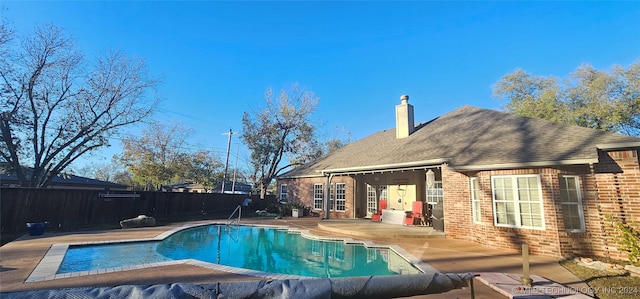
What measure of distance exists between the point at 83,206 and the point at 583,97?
111 ft

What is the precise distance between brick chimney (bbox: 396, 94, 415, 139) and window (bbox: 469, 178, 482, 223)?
704 centimetres

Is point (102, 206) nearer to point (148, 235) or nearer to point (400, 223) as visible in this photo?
point (148, 235)

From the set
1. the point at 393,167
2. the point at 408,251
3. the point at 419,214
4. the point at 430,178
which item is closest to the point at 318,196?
the point at 419,214

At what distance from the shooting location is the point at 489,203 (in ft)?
30.8

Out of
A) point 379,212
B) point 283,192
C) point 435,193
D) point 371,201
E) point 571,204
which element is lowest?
point 379,212

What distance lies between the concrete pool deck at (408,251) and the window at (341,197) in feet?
22.6

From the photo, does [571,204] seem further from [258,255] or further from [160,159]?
[160,159]

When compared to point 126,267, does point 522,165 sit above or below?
above

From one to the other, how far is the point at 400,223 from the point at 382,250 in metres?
4.69

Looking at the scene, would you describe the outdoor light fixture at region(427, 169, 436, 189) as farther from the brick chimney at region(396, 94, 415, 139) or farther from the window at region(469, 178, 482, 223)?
the brick chimney at region(396, 94, 415, 139)

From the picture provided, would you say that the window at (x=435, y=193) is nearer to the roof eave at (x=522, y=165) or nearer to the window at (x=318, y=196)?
the roof eave at (x=522, y=165)

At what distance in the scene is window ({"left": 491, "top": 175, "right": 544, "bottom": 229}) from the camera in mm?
8484

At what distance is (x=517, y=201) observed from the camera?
8.83m

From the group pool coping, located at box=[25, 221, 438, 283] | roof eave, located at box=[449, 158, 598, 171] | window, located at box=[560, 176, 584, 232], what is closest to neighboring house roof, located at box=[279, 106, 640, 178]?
roof eave, located at box=[449, 158, 598, 171]
